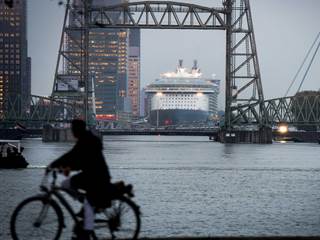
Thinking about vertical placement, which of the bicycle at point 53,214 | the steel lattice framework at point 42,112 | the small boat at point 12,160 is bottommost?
the small boat at point 12,160

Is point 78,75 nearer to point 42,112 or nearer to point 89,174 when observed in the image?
point 42,112

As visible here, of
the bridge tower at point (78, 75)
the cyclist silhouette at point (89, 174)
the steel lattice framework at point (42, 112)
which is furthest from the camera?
the steel lattice framework at point (42, 112)

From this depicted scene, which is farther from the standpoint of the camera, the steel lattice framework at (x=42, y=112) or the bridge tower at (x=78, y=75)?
the steel lattice framework at (x=42, y=112)

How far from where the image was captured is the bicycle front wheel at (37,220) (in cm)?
998

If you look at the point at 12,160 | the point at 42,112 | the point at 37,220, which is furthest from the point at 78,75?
the point at 37,220

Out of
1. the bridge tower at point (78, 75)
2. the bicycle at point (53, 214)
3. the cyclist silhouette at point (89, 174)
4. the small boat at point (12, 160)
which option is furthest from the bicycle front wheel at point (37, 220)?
the bridge tower at point (78, 75)

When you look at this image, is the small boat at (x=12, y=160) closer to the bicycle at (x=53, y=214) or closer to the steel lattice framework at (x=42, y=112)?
the bicycle at (x=53, y=214)

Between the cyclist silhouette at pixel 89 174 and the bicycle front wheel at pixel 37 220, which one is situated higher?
the cyclist silhouette at pixel 89 174

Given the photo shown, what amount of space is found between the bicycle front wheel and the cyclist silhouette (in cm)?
36

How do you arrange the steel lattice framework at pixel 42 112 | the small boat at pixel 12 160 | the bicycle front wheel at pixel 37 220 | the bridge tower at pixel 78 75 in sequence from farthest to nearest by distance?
the steel lattice framework at pixel 42 112
the bridge tower at pixel 78 75
the small boat at pixel 12 160
the bicycle front wheel at pixel 37 220

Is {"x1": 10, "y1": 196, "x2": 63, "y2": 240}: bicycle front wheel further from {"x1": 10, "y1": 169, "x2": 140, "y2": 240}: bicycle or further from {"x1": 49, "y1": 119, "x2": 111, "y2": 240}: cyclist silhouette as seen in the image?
{"x1": 49, "y1": 119, "x2": 111, "y2": 240}: cyclist silhouette

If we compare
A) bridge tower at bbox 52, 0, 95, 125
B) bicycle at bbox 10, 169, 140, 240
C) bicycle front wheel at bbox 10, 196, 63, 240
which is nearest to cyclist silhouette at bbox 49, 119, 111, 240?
bicycle at bbox 10, 169, 140, 240

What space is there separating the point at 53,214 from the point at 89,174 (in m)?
0.77

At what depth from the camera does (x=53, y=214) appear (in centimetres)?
998
